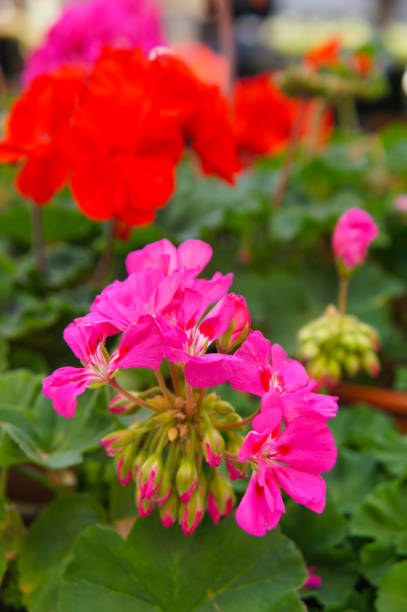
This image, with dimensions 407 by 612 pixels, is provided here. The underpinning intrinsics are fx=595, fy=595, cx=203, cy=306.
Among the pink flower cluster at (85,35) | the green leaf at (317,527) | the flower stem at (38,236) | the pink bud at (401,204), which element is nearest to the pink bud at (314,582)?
the green leaf at (317,527)

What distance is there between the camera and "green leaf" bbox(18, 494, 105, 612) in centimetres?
52

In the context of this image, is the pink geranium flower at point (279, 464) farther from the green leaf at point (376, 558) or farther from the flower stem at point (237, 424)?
the green leaf at point (376, 558)

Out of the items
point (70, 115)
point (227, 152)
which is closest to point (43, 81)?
point (70, 115)

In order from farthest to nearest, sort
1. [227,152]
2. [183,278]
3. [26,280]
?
1. [26,280]
2. [227,152]
3. [183,278]

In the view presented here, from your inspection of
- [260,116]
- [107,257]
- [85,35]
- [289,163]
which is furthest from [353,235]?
[260,116]

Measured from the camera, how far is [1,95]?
1226mm

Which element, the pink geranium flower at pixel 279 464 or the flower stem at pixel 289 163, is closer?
the pink geranium flower at pixel 279 464

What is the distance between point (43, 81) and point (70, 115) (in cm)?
Answer: 5

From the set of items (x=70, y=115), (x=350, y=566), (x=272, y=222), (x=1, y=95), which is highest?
(x=70, y=115)

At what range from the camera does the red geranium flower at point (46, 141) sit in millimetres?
634

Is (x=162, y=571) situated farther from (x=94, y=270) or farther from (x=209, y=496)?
(x=94, y=270)

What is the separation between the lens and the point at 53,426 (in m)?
0.57

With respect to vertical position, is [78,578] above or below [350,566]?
above

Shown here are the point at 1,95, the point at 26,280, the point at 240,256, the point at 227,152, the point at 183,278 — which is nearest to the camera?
the point at 183,278
